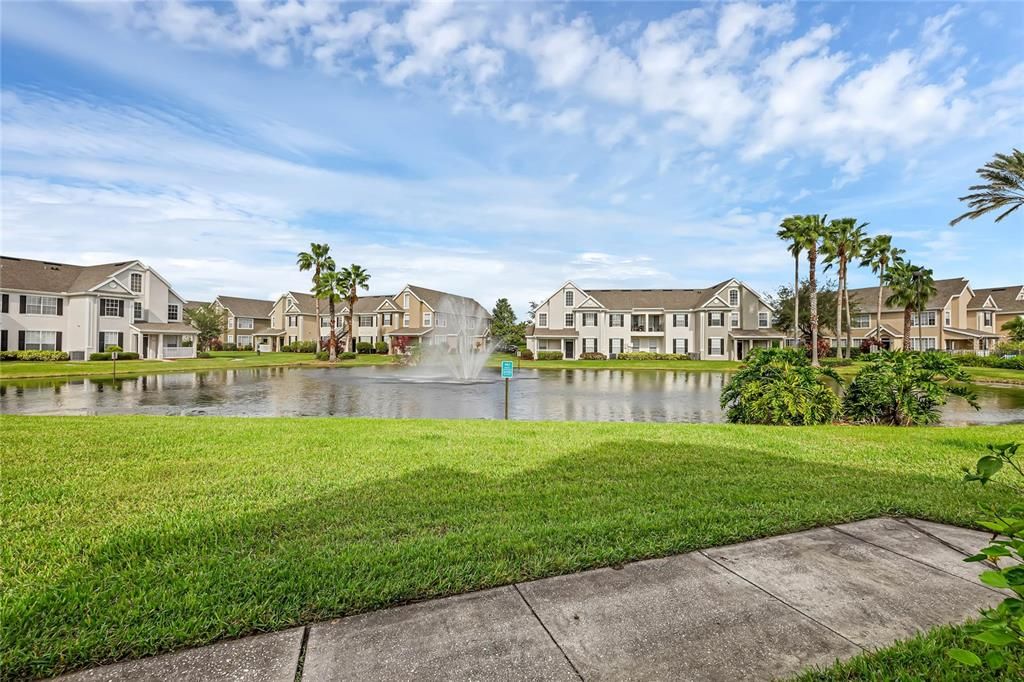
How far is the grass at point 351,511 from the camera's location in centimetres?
318

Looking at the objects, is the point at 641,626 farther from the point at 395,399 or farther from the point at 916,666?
the point at 395,399

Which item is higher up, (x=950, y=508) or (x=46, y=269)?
(x=46, y=269)

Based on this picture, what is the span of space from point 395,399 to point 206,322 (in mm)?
52936

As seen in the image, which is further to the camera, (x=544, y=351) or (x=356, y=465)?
(x=544, y=351)

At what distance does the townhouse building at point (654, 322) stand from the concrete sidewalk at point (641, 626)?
50.2m

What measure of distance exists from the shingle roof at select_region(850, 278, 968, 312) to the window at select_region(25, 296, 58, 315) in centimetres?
7858

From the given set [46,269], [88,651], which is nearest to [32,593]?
[88,651]

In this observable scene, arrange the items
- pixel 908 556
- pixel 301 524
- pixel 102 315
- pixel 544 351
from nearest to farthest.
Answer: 1. pixel 908 556
2. pixel 301 524
3. pixel 102 315
4. pixel 544 351

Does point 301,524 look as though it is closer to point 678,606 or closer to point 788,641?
point 678,606

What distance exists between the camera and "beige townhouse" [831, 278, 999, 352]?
56938 millimetres

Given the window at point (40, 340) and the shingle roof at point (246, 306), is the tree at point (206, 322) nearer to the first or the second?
the shingle roof at point (246, 306)

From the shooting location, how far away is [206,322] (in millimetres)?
61250

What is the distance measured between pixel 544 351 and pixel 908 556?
51327mm

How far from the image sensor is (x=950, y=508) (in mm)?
5012
